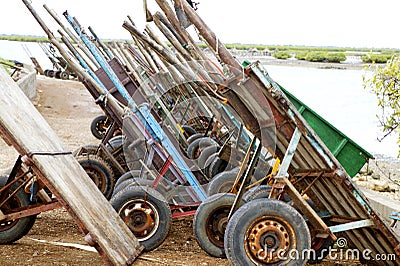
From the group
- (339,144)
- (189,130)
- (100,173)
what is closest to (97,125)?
(189,130)

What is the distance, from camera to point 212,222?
6.75m

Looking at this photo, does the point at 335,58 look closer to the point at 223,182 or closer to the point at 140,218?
the point at 223,182

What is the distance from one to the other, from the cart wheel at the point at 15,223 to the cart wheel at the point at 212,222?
197 cm

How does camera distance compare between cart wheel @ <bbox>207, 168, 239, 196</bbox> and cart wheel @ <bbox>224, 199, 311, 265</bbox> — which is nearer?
cart wheel @ <bbox>224, 199, 311, 265</bbox>

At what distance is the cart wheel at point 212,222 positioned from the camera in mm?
6629

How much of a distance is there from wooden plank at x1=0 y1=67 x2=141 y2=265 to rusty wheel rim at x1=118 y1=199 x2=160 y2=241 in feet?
1.45

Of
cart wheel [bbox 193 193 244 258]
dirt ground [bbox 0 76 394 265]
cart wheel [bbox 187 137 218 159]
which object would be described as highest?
cart wheel [bbox 187 137 218 159]

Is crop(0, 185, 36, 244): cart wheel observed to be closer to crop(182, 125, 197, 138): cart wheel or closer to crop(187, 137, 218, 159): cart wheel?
crop(187, 137, 218, 159): cart wheel

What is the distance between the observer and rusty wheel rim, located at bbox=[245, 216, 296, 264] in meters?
5.33

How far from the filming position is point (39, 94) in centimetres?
2789

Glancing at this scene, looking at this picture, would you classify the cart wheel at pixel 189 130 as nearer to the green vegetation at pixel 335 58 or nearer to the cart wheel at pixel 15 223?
the cart wheel at pixel 15 223

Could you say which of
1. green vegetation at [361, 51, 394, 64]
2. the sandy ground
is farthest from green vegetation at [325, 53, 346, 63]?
the sandy ground

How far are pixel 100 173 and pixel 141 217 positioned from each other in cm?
259

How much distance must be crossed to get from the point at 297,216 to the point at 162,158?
2.82 m
